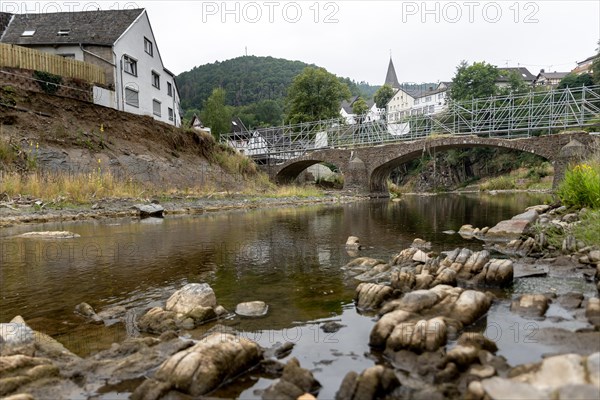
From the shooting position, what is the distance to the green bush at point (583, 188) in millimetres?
7235

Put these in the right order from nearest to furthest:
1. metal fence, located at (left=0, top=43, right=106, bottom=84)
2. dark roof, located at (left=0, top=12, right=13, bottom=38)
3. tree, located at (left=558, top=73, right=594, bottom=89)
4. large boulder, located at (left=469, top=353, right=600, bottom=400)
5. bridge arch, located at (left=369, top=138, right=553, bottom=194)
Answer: large boulder, located at (left=469, top=353, right=600, bottom=400)
metal fence, located at (left=0, top=43, right=106, bottom=84)
dark roof, located at (left=0, top=12, right=13, bottom=38)
bridge arch, located at (left=369, top=138, right=553, bottom=194)
tree, located at (left=558, top=73, right=594, bottom=89)

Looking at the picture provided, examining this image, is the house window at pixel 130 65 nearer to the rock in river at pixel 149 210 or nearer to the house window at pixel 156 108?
the house window at pixel 156 108

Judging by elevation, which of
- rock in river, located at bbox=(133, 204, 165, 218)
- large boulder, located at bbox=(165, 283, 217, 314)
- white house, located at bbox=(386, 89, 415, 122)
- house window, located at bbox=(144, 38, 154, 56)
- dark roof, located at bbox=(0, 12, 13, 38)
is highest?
white house, located at bbox=(386, 89, 415, 122)

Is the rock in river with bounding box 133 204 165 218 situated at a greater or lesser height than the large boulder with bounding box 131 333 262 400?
greater

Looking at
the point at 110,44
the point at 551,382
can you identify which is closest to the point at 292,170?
the point at 110,44

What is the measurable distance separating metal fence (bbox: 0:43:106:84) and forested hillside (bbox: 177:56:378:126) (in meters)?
66.1

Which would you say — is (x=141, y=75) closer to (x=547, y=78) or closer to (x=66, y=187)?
(x=66, y=187)

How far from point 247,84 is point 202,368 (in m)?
107

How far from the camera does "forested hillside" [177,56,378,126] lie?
9481 centimetres

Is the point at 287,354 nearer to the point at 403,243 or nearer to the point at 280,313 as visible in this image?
the point at 280,313

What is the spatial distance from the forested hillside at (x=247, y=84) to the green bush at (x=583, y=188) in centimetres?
8404

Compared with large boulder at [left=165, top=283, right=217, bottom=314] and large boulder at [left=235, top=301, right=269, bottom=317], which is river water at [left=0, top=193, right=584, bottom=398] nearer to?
large boulder at [left=235, top=301, right=269, bottom=317]

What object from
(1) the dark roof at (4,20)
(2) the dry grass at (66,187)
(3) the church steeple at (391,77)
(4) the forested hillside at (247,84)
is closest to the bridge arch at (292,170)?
(2) the dry grass at (66,187)

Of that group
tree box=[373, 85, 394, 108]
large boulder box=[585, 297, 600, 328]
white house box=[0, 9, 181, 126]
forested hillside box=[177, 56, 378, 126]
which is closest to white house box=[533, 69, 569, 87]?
tree box=[373, 85, 394, 108]
